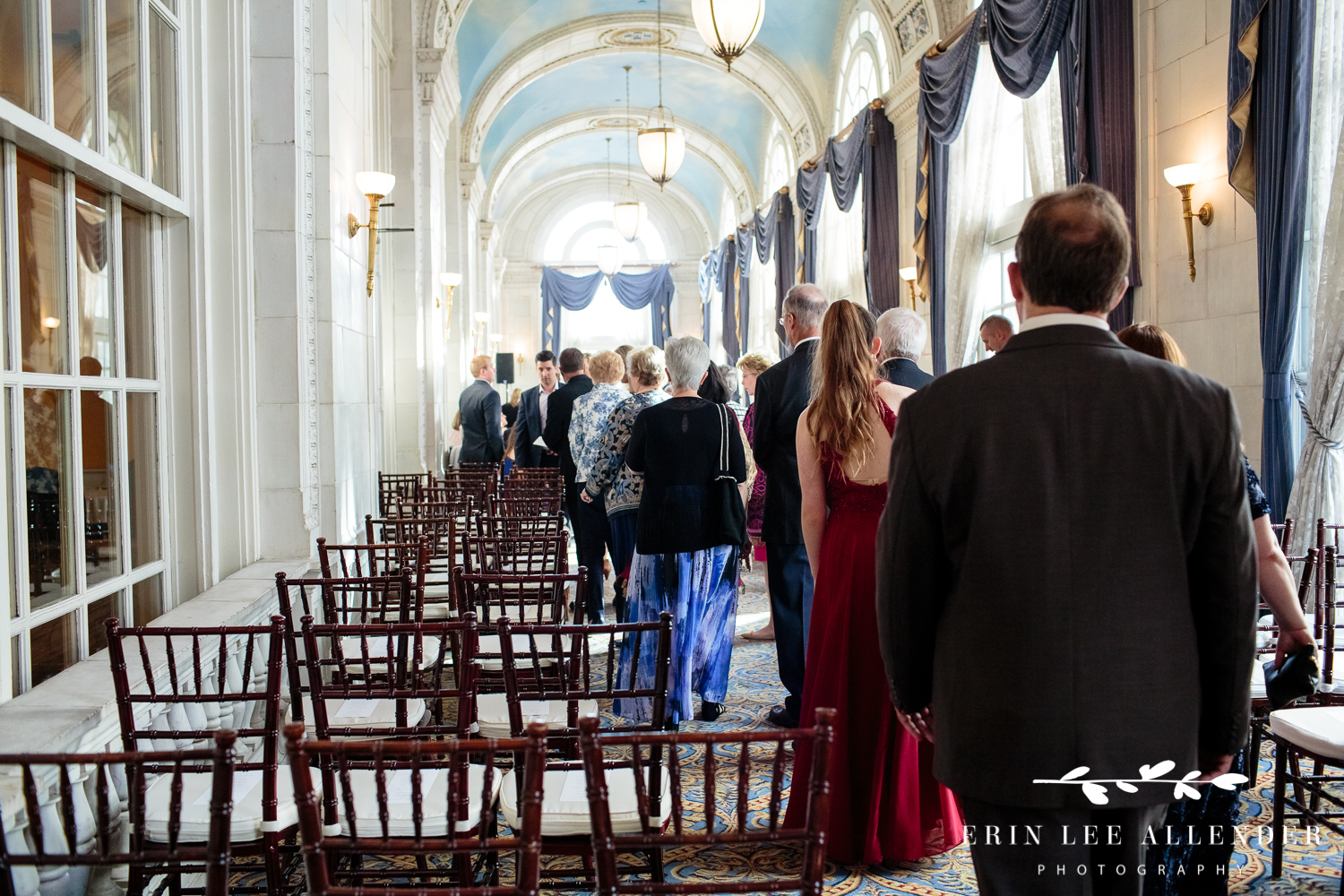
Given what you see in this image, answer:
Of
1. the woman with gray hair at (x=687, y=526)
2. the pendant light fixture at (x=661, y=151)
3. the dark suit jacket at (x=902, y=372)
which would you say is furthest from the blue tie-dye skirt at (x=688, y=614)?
the pendant light fixture at (x=661, y=151)

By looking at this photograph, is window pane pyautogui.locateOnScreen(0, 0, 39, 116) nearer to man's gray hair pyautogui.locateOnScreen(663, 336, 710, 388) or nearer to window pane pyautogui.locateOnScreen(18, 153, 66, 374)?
window pane pyautogui.locateOnScreen(18, 153, 66, 374)

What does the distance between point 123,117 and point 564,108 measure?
17.0 meters

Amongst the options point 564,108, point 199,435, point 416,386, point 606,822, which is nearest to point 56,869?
point 606,822

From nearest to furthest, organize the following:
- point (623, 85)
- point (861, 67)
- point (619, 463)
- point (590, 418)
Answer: point (619, 463) → point (590, 418) → point (861, 67) → point (623, 85)

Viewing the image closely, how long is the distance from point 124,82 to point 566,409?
3472mm

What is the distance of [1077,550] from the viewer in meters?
1.43

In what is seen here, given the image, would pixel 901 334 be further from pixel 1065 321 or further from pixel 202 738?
pixel 202 738

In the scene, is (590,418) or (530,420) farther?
(530,420)

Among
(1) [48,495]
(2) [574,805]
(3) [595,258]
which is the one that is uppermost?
(3) [595,258]

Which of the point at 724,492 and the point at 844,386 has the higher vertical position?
the point at 844,386

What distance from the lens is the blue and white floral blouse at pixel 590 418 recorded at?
514cm

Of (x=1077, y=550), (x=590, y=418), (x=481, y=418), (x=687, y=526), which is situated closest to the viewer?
(x=1077, y=550)

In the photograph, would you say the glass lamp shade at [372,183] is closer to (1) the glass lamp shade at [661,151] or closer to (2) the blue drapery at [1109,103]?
(2) the blue drapery at [1109,103]

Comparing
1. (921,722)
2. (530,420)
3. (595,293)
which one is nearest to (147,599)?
(921,722)
